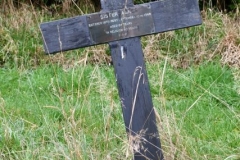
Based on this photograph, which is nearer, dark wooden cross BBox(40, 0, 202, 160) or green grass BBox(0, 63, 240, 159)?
dark wooden cross BBox(40, 0, 202, 160)

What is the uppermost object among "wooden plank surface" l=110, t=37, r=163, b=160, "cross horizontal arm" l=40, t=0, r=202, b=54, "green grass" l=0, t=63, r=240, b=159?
"cross horizontal arm" l=40, t=0, r=202, b=54

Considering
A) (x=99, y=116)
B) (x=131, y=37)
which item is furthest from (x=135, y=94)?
(x=99, y=116)

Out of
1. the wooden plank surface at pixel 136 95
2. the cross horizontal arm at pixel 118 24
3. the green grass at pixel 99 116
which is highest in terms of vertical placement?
the cross horizontal arm at pixel 118 24

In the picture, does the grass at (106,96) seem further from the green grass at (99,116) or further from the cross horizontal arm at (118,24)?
the cross horizontal arm at (118,24)

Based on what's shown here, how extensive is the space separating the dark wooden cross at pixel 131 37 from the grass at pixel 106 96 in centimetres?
11

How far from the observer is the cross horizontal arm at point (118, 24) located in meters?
3.43

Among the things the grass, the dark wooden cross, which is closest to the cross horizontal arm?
the dark wooden cross

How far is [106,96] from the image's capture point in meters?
4.22

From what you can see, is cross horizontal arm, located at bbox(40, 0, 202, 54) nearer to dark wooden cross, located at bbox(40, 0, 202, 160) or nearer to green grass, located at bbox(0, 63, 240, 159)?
dark wooden cross, located at bbox(40, 0, 202, 160)

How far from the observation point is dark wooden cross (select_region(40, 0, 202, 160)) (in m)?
3.43

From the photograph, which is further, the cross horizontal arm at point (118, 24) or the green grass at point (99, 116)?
the green grass at point (99, 116)

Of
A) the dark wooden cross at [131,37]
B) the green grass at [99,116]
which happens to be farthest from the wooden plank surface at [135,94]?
the green grass at [99,116]

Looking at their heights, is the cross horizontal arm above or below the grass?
above

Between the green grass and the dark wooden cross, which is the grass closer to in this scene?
the green grass
